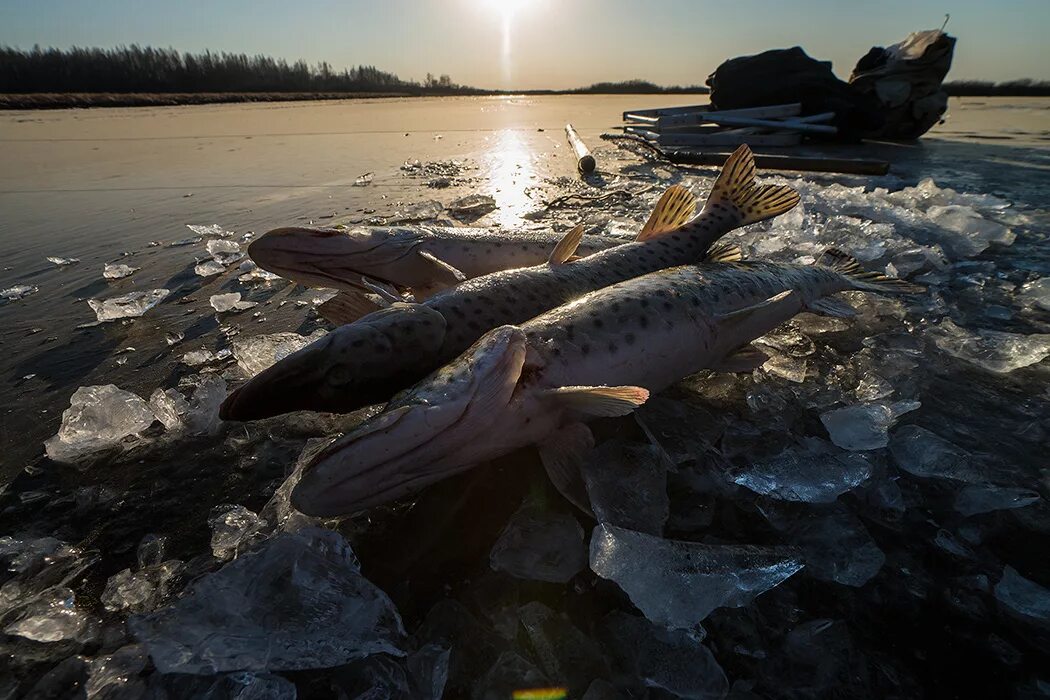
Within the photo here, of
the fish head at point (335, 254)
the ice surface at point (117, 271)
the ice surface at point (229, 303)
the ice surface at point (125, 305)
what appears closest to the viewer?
the fish head at point (335, 254)

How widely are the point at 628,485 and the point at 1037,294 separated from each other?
13.6 ft

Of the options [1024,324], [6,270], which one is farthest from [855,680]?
[6,270]

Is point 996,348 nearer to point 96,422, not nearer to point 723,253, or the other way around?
point 723,253

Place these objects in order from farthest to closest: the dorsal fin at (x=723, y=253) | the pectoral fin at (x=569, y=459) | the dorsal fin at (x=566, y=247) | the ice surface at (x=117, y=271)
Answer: the ice surface at (x=117, y=271) → the dorsal fin at (x=723, y=253) → the dorsal fin at (x=566, y=247) → the pectoral fin at (x=569, y=459)

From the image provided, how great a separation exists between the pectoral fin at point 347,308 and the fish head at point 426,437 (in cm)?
115

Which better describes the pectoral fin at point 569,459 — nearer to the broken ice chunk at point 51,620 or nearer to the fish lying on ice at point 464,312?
the fish lying on ice at point 464,312

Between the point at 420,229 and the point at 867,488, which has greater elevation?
the point at 420,229

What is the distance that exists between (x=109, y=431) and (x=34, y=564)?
0.76 metres

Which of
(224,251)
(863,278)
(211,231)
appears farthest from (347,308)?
(211,231)

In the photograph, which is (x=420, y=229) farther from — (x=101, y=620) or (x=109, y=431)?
(x=101, y=620)

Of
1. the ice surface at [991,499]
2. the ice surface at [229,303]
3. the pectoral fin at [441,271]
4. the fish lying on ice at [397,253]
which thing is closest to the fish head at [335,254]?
the fish lying on ice at [397,253]

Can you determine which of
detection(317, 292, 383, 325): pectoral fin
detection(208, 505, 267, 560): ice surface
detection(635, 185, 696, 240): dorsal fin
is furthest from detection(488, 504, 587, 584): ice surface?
detection(635, 185, 696, 240): dorsal fin

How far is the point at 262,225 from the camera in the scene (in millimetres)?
6934

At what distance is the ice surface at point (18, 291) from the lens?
170 inches
